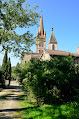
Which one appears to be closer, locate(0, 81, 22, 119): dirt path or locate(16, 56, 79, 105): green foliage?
locate(0, 81, 22, 119): dirt path

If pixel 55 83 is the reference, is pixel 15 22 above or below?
above

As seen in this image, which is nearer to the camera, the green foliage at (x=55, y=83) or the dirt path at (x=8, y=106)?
the dirt path at (x=8, y=106)

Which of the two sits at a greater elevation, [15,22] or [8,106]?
[15,22]

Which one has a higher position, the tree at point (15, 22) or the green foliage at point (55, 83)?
the tree at point (15, 22)

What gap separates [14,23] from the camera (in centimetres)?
1055

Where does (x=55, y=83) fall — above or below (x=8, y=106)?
above

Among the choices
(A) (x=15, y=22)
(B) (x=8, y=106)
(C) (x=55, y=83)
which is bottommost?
(B) (x=8, y=106)

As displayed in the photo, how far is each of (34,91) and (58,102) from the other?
98.0 inches

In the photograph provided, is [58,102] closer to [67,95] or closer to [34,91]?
[67,95]

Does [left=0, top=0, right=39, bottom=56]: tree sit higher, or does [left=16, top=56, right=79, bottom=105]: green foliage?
[left=0, top=0, right=39, bottom=56]: tree

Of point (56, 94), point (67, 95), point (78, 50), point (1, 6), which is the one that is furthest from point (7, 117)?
point (78, 50)

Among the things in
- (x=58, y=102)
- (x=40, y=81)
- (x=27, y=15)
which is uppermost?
(x=27, y=15)

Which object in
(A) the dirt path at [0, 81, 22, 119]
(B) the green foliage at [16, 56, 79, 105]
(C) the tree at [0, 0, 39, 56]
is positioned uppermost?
(C) the tree at [0, 0, 39, 56]

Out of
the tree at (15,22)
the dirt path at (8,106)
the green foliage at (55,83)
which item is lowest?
the dirt path at (8,106)
